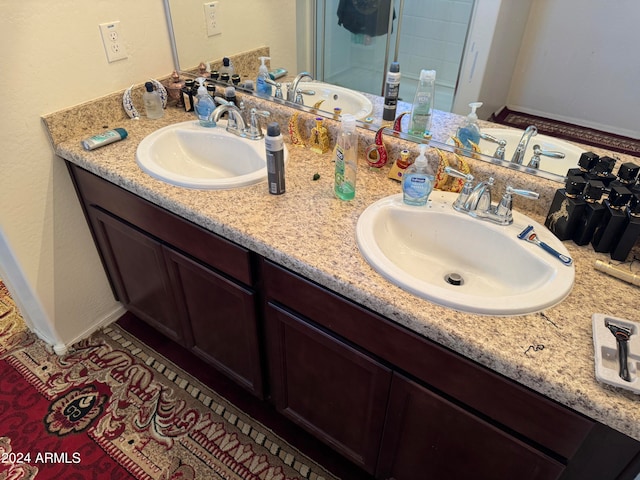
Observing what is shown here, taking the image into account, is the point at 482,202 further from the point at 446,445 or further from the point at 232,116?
the point at 232,116

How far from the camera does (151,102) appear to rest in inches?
63.3

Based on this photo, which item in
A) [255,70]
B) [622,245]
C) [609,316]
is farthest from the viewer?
[255,70]

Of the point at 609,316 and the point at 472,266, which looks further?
the point at 472,266

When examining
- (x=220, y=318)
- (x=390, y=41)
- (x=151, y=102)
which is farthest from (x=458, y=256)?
(x=151, y=102)

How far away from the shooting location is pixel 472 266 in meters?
1.11

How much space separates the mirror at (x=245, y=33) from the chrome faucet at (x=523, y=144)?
172 millimetres

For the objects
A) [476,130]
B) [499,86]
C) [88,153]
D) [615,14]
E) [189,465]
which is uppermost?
[615,14]

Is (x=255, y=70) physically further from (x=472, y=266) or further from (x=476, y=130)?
(x=472, y=266)

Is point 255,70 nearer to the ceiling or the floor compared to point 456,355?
nearer to the ceiling

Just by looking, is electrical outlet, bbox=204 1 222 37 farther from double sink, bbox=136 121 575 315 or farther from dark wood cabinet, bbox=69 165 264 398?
dark wood cabinet, bbox=69 165 264 398

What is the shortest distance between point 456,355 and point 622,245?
0.48 metres

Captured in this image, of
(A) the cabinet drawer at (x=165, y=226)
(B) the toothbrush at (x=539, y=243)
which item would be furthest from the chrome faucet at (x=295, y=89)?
(B) the toothbrush at (x=539, y=243)

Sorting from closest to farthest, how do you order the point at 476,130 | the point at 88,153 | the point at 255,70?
the point at 476,130, the point at 88,153, the point at 255,70

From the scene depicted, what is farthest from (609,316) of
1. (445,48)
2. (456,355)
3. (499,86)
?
(445,48)
